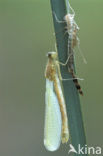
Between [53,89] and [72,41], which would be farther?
[53,89]

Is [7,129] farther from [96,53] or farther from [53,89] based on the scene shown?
[53,89]

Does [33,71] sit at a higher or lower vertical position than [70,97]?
higher

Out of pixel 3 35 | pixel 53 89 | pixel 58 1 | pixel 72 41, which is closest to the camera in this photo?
pixel 58 1

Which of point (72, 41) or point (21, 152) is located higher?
point (72, 41)

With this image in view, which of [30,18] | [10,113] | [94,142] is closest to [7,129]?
[10,113]

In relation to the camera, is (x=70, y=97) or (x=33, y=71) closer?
(x=70, y=97)

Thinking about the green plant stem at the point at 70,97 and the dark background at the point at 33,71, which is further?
the dark background at the point at 33,71

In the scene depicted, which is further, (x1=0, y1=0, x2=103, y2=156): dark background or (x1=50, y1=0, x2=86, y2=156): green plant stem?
(x1=0, y1=0, x2=103, y2=156): dark background

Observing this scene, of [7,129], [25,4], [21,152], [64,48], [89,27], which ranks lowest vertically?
[21,152]
